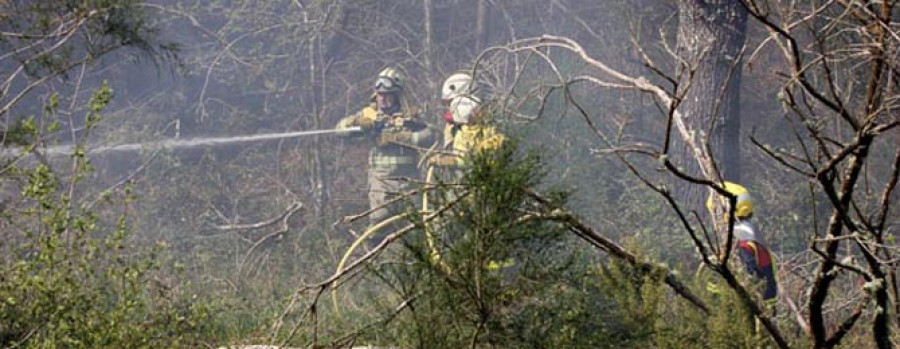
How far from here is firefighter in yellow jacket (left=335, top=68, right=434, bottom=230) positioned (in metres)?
10.8

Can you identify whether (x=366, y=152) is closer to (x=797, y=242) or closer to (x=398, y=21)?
(x=398, y=21)

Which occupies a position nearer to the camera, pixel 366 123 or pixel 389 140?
pixel 389 140

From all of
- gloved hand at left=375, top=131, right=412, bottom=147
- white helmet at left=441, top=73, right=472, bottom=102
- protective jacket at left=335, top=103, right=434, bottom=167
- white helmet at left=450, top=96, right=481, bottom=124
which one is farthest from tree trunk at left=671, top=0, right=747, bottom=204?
gloved hand at left=375, top=131, right=412, bottom=147

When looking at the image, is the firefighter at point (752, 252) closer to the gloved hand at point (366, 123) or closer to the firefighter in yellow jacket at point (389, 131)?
the firefighter in yellow jacket at point (389, 131)

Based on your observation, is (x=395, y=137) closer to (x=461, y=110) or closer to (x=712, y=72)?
(x=461, y=110)

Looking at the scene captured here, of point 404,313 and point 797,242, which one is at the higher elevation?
point 404,313

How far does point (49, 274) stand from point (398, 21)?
1321 cm

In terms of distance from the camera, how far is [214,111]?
734 inches

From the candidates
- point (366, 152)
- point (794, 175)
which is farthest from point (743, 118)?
point (366, 152)

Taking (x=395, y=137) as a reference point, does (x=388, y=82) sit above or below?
above

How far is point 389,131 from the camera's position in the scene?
10883mm

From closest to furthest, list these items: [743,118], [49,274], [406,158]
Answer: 1. [49,274]
2. [406,158]
3. [743,118]

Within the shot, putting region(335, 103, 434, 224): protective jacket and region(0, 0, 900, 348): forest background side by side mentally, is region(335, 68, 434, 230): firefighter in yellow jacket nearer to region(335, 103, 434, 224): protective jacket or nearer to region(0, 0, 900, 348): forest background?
region(335, 103, 434, 224): protective jacket

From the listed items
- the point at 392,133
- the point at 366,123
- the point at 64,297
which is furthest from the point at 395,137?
the point at 64,297
